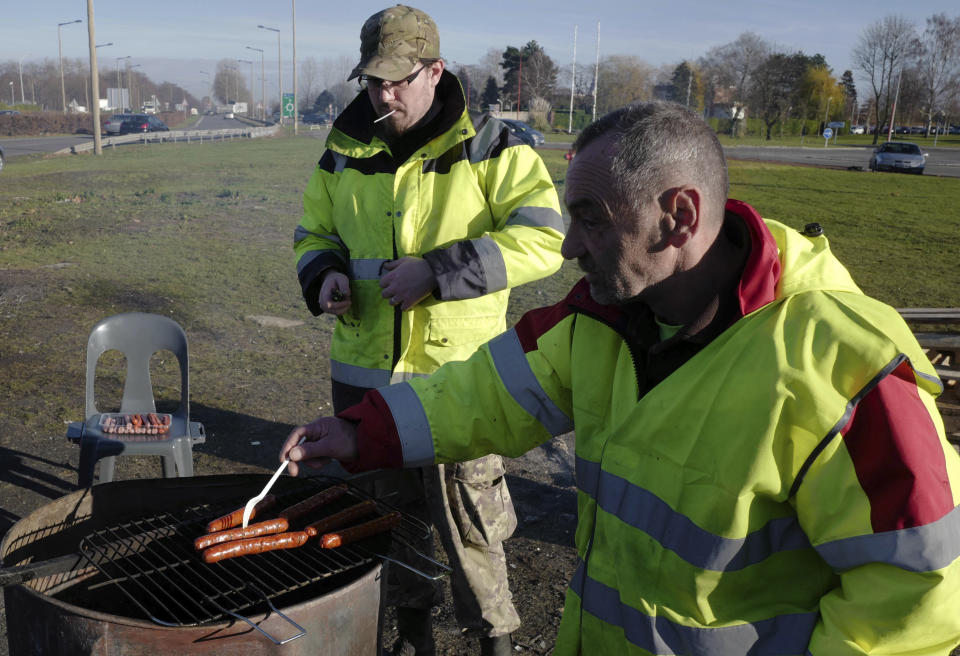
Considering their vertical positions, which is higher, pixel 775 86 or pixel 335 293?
pixel 775 86

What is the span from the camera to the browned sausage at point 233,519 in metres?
2.14

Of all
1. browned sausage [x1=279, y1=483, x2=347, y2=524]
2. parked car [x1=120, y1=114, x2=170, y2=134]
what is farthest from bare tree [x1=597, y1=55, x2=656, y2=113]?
browned sausage [x1=279, y1=483, x2=347, y2=524]

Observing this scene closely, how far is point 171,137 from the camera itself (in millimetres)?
37312

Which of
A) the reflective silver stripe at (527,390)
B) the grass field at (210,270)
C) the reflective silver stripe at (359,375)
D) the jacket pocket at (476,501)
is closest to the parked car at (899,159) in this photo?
the grass field at (210,270)

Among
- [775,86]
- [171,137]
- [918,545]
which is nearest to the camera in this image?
[918,545]

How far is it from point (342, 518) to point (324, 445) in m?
0.22

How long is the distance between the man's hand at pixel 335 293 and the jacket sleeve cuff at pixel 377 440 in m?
0.85

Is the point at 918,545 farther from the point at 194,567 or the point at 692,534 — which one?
the point at 194,567

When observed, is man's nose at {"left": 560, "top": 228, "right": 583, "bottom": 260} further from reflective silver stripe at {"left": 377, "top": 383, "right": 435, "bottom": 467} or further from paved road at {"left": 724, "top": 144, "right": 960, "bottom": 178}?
paved road at {"left": 724, "top": 144, "right": 960, "bottom": 178}

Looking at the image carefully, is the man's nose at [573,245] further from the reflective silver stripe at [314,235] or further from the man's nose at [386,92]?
the reflective silver stripe at [314,235]

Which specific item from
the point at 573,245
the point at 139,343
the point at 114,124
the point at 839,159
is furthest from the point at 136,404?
the point at 114,124

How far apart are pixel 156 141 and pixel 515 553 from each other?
37.8 m

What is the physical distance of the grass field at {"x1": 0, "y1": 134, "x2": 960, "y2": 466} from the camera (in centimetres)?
604

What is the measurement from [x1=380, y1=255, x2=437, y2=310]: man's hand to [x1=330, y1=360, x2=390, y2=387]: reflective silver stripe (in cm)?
33
